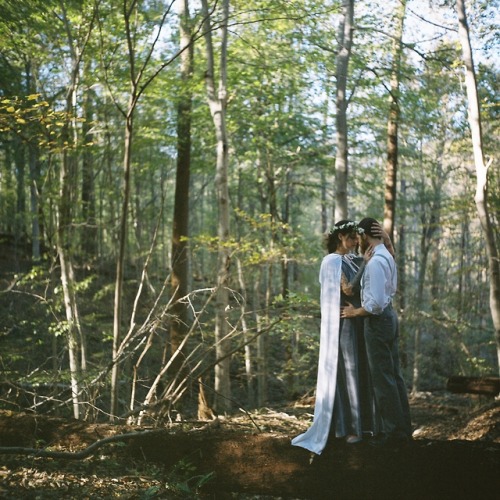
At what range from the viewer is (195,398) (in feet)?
58.4

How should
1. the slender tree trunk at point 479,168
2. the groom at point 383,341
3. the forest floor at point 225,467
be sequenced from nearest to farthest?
the forest floor at point 225,467 < the groom at point 383,341 < the slender tree trunk at point 479,168

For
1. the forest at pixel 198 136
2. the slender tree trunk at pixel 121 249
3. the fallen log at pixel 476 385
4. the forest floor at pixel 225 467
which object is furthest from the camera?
the fallen log at pixel 476 385

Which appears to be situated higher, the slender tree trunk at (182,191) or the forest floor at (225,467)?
the slender tree trunk at (182,191)

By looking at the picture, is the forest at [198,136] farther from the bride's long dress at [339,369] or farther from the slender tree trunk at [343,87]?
the bride's long dress at [339,369]

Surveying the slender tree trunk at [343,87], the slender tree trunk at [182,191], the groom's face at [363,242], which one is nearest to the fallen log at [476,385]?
the slender tree trunk at [343,87]

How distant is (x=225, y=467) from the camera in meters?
4.70

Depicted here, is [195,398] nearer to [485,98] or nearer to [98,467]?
[485,98]

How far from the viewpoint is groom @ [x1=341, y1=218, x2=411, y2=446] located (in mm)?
4773

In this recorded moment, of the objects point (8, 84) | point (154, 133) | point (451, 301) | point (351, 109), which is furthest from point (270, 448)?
point (451, 301)

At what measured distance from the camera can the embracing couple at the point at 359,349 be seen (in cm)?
479

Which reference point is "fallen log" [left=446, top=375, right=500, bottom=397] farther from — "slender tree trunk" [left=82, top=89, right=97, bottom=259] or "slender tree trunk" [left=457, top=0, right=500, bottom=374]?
"slender tree trunk" [left=82, top=89, right=97, bottom=259]

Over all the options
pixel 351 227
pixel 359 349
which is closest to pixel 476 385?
pixel 359 349

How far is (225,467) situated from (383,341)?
5.49ft

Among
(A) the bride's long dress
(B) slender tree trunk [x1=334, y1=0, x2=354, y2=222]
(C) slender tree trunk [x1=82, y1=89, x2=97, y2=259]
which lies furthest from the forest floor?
(B) slender tree trunk [x1=334, y1=0, x2=354, y2=222]
